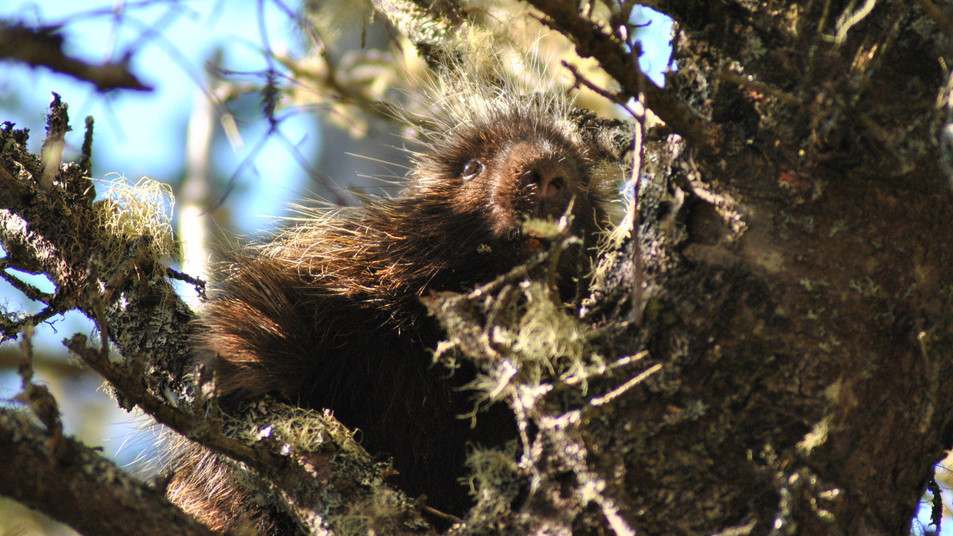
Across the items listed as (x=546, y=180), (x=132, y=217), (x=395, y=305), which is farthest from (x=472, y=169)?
(x=132, y=217)

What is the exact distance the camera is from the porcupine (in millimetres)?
1800

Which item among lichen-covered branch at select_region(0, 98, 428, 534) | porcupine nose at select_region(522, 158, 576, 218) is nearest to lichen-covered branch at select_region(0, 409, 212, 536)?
lichen-covered branch at select_region(0, 98, 428, 534)

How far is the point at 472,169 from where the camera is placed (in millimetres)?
2363

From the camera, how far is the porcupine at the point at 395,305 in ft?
5.90

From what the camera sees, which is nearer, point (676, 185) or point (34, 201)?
point (676, 185)

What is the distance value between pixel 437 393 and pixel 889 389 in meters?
1.16

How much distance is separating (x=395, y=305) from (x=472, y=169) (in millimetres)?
587

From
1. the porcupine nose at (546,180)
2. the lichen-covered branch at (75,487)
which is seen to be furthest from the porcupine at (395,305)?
the lichen-covered branch at (75,487)

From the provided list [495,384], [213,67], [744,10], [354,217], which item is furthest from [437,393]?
[744,10]

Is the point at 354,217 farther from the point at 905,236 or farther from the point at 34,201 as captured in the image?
the point at 905,236

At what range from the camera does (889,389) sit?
1021 millimetres

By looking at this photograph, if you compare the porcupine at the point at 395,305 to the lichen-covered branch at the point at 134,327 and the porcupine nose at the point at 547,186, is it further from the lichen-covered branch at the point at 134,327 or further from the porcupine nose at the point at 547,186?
the lichen-covered branch at the point at 134,327

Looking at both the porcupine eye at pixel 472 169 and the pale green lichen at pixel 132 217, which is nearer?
the pale green lichen at pixel 132 217

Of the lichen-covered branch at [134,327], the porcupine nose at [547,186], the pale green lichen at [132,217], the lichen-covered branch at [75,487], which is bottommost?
the lichen-covered branch at [75,487]
